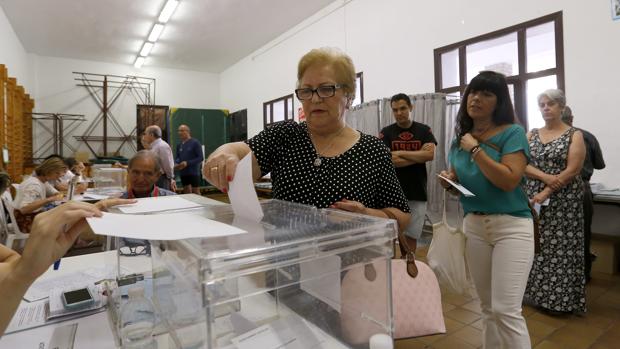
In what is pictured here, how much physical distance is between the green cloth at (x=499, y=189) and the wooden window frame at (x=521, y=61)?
2009mm

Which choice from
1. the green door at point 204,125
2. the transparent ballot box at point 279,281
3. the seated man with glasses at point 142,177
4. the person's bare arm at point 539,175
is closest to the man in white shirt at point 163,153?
the seated man with glasses at point 142,177

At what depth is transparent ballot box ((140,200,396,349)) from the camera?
522mm

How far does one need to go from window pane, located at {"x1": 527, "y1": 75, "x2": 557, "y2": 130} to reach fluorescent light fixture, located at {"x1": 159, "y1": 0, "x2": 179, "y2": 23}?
5461 mm

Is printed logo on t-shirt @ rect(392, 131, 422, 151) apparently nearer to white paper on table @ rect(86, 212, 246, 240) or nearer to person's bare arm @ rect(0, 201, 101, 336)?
white paper on table @ rect(86, 212, 246, 240)

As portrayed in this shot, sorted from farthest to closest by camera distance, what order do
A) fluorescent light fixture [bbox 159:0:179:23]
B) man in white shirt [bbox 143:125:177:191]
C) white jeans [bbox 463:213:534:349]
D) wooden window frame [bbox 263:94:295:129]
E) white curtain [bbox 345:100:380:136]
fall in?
wooden window frame [bbox 263:94:295:129] < fluorescent light fixture [bbox 159:0:179:23] < man in white shirt [bbox 143:125:177:191] < white curtain [bbox 345:100:380:136] < white jeans [bbox 463:213:534:349]

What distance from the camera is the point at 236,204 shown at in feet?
2.54

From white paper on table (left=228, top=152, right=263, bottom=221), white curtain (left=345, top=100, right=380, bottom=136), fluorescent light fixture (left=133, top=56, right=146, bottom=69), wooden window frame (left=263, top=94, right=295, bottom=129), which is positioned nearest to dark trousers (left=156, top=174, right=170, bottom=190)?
white curtain (left=345, top=100, right=380, bottom=136)

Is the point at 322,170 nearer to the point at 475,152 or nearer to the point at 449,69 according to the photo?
the point at 475,152

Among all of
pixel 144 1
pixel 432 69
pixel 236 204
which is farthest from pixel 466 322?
pixel 144 1

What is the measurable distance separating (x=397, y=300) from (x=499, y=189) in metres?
0.97

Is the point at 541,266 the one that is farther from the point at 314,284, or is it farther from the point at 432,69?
the point at 432,69

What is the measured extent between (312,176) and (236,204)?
0.40m

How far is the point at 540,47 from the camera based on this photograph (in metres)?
3.66

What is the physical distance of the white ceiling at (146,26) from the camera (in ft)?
20.3
